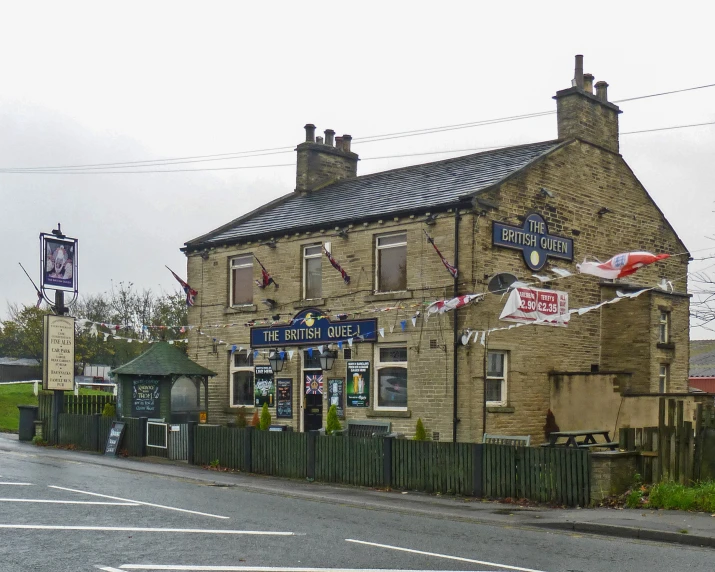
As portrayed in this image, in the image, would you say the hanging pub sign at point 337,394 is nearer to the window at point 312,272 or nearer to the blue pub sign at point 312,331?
the blue pub sign at point 312,331

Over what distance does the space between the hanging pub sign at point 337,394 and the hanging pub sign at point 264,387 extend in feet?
7.53

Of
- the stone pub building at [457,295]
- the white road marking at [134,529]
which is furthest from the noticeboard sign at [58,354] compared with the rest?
the white road marking at [134,529]

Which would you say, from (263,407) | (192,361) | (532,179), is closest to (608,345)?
(532,179)

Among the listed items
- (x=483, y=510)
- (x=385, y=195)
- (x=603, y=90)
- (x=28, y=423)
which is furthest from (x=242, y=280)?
(x=483, y=510)

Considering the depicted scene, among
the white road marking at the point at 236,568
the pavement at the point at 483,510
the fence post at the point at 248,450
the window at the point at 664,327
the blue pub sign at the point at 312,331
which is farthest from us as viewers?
the window at the point at 664,327

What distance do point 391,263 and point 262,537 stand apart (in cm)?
1405

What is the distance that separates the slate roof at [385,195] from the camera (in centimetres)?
2433

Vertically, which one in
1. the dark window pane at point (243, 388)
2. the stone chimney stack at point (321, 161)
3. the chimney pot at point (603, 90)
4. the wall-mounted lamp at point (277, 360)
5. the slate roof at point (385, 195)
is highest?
the chimney pot at point (603, 90)

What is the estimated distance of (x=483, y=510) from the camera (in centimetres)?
1552

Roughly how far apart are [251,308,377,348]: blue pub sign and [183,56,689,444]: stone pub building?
52 mm

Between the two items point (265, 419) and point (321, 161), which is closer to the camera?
point (265, 419)

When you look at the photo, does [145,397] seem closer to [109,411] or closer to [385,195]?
[109,411]

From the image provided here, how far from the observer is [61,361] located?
27891 millimetres

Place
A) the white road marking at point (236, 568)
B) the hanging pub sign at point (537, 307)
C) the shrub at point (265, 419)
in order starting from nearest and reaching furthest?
the white road marking at point (236, 568) → the hanging pub sign at point (537, 307) → the shrub at point (265, 419)
